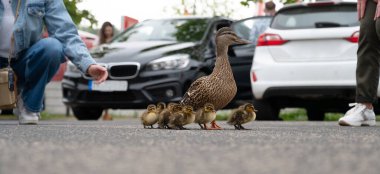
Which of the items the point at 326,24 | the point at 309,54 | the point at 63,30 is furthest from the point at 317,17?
the point at 63,30

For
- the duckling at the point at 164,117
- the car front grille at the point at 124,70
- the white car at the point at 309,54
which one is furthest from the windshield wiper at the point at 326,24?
the duckling at the point at 164,117

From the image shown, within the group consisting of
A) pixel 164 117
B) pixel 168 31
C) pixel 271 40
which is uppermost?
pixel 164 117

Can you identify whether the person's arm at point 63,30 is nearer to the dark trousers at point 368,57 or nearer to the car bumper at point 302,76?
the dark trousers at point 368,57

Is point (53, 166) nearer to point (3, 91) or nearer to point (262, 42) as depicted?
point (3, 91)

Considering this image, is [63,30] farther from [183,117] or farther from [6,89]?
[183,117]

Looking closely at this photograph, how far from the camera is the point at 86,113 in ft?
42.0

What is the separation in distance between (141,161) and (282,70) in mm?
7022

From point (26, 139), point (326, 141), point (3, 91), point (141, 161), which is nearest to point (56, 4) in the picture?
point (3, 91)

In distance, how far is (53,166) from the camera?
3.46 meters

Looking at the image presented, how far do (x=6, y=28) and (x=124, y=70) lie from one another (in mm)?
3925

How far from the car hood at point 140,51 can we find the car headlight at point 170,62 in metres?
0.06

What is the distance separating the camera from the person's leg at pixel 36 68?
775cm

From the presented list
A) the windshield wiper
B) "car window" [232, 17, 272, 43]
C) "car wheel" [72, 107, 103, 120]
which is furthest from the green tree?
the windshield wiper

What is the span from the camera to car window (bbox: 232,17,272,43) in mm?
12508
